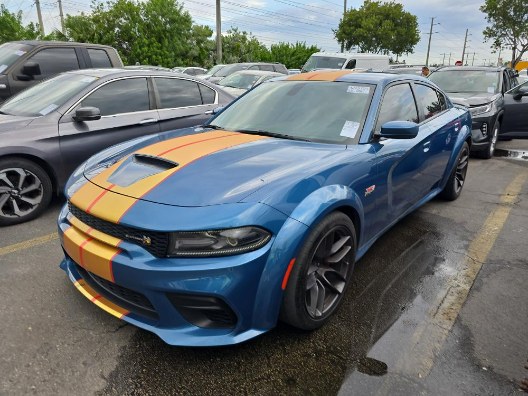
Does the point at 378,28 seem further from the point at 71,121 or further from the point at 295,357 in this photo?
the point at 295,357

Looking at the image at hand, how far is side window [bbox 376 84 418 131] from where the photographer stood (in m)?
3.13

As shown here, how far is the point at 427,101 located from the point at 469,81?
5.10 metres

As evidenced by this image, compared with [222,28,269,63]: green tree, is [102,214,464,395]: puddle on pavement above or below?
below

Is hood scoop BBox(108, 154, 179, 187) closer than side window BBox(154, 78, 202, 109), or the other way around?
hood scoop BBox(108, 154, 179, 187)

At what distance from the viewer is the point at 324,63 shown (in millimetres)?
14320

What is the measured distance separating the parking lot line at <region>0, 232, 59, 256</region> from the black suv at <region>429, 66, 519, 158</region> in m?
6.09

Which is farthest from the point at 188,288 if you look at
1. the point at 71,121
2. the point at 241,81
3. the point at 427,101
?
the point at 241,81

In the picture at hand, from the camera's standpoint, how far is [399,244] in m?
3.71

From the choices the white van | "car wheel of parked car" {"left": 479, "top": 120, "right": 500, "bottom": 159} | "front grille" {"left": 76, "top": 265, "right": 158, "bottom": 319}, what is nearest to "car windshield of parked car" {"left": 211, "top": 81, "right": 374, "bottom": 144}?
"front grille" {"left": 76, "top": 265, "right": 158, "bottom": 319}

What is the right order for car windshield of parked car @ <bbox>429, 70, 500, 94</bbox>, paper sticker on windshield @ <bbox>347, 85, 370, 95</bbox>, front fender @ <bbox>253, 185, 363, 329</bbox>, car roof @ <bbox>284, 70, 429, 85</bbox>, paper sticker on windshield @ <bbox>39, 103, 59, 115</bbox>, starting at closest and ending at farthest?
front fender @ <bbox>253, 185, 363, 329</bbox>, paper sticker on windshield @ <bbox>347, 85, 370, 95</bbox>, car roof @ <bbox>284, 70, 429, 85</bbox>, paper sticker on windshield @ <bbox>39, 103, 59, 115</bbox>, car windshield of parked car @ <bbox>429, 70, 500, 94</bbox>

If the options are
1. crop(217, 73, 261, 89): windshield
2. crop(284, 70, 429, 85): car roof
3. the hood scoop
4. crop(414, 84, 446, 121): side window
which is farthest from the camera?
crop(217, 73, 261, 89): windshield

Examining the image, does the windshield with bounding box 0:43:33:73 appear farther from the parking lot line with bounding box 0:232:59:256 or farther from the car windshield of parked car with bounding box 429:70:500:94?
the car windshield of parked car with bounding box 429:70:500:94

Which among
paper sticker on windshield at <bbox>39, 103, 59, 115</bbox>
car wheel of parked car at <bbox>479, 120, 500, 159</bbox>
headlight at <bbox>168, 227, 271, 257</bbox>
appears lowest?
car wheel of parked car at <bbox>479, 120, 500, 159</bbox>

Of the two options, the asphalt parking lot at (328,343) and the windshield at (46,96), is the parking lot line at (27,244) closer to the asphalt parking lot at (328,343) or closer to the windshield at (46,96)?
the asphalt parking lot at (328,343)
